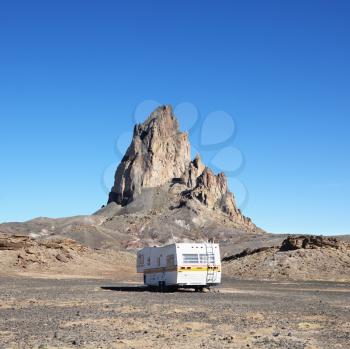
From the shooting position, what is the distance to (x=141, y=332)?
17.1m

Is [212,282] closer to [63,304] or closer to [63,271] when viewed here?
[63,304]

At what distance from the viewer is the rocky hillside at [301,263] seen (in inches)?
2729

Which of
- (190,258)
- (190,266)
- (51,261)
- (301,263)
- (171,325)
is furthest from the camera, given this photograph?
(51,261)

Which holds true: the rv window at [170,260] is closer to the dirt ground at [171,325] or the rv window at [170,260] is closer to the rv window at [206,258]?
the rv window at [206,258]

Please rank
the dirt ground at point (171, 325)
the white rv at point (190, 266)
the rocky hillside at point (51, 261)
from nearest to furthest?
the dirt ground at point (171, 325) → the white rv at point (190, 266) → the rocky hillside at point (51, 261)

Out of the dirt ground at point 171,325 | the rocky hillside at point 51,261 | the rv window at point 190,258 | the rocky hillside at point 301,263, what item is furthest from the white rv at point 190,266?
the rocky hillside at point 51,261

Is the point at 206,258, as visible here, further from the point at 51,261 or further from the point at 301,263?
the point at 51,261

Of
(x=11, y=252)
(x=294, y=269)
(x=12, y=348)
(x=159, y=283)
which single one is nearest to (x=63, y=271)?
(x=11, y=252)

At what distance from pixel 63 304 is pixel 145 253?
19.3m

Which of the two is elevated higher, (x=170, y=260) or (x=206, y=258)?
(x=206, y=258)

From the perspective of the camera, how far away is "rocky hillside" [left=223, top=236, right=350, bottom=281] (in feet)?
227

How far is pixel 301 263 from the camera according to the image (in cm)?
7338

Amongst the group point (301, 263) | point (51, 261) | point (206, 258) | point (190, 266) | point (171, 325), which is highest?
point (206, 258)

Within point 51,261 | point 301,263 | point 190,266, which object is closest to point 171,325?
point 190,266
